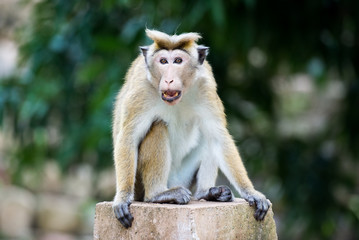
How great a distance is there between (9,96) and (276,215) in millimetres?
13139

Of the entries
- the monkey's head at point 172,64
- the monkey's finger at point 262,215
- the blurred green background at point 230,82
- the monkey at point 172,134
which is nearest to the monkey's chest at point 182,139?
the monkey at point 172,134

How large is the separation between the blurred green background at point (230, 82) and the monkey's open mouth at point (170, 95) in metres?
3.86

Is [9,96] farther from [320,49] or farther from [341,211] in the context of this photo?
[341,211]

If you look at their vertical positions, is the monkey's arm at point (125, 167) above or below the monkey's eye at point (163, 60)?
below

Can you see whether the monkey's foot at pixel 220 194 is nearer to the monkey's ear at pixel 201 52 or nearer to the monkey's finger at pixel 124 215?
the monkey's finger at pixel 124 215

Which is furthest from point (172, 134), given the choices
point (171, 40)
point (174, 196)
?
point (171, 40)

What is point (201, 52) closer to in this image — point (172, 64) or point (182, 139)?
point (172, 64)

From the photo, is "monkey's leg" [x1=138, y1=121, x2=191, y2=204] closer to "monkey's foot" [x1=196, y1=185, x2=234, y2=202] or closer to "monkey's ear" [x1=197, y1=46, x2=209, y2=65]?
"monkey's foot" [x1=196, y1=185, x2=234, y2=202]

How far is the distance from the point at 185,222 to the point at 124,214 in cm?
62

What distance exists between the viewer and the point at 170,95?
5.97m

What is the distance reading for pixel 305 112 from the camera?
24.2 metres

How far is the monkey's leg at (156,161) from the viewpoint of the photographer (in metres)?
6.39

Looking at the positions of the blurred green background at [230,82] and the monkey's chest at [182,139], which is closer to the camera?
the monkey's chest at [182,139]

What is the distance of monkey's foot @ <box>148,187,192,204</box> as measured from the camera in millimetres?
6168
